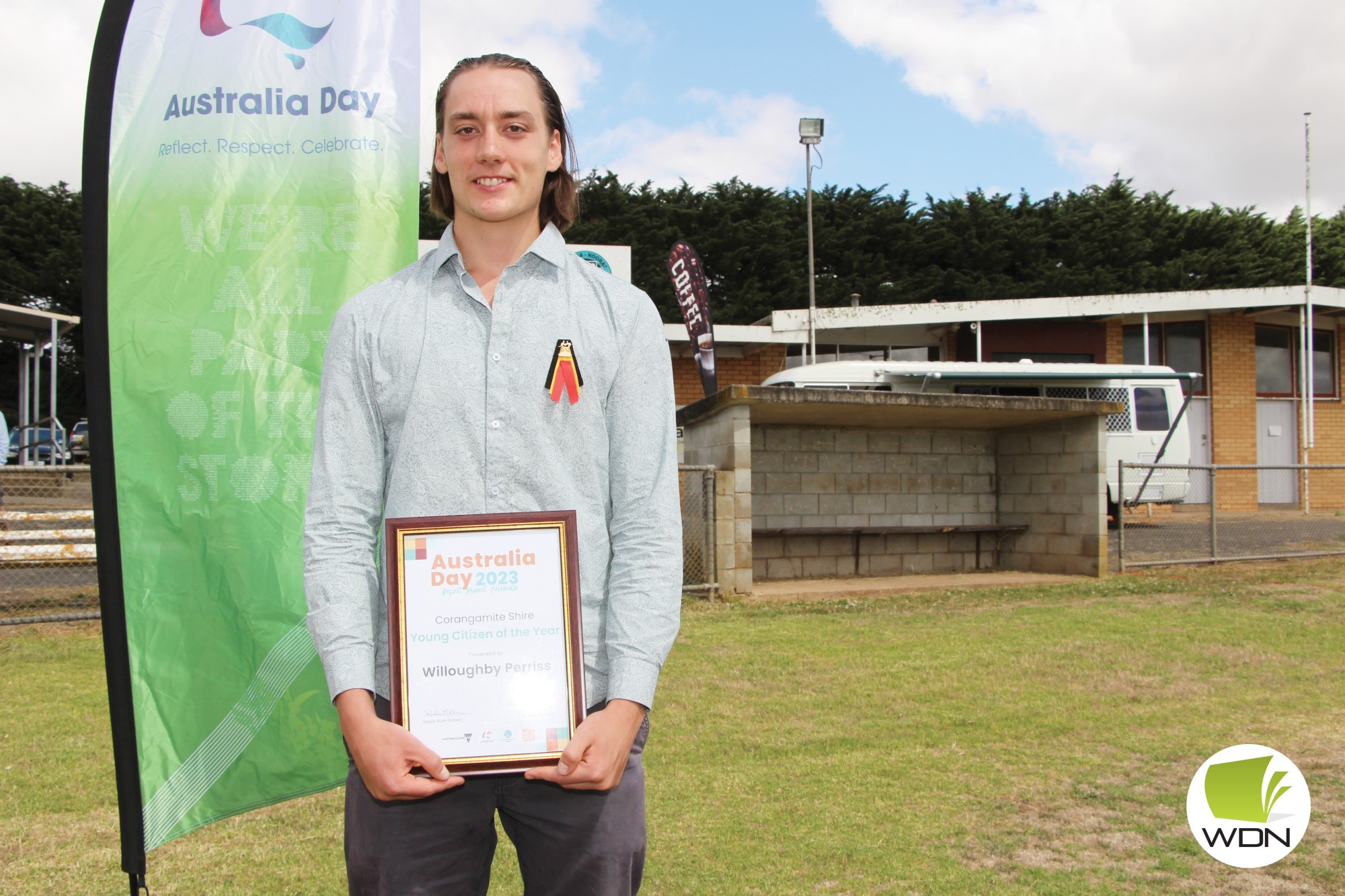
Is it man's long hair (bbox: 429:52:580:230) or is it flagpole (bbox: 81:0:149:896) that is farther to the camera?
flagpole (bbox: 81:0:149:896)

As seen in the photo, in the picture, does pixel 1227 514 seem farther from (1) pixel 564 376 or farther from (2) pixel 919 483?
(1) pixel 564 376

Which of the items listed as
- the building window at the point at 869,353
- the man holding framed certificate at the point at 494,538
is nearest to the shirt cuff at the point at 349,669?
the man holding framed certificate at the point at 494,538

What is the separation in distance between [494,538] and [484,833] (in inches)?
21.6

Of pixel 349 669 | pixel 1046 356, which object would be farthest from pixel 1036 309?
pixel 349 669

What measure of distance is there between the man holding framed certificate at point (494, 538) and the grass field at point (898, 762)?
2124 millimetres

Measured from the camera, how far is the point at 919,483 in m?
13.3

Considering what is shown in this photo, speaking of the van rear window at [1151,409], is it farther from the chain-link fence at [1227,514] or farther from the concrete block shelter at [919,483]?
the concrete block shelter at [919,483]

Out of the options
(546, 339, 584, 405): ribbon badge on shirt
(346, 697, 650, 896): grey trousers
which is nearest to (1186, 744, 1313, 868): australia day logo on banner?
(346, 697, 650, 896): grey trousers

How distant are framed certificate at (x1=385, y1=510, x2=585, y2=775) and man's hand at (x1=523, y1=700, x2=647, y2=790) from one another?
2 cm

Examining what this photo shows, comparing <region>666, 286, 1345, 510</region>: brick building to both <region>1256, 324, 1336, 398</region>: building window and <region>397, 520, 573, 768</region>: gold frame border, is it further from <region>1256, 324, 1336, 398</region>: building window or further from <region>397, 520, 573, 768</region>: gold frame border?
<region>397, 520, 573, 768</region>: gold frame border

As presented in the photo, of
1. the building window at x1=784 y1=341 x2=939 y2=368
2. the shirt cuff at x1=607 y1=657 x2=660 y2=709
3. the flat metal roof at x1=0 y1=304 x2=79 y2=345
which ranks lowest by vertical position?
the shirt cuff at x1=607 y1=657 x2=660 y2=709

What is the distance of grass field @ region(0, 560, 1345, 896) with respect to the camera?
3746 millimetres

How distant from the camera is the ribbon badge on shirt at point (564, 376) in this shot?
5.81ft

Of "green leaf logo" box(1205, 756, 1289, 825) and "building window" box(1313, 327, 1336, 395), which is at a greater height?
"building window" box(1313, 327, 1336, 395)
